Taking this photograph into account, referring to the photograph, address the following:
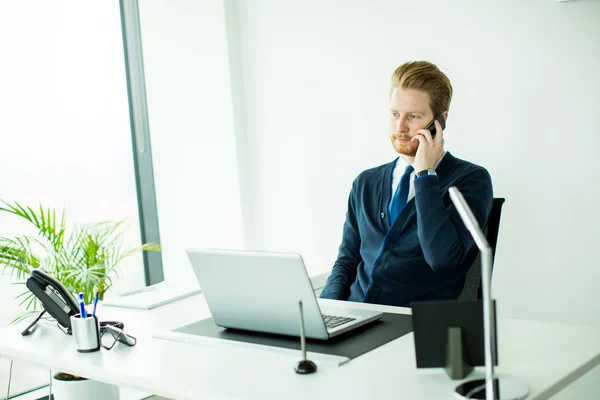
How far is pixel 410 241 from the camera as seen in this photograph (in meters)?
2.21

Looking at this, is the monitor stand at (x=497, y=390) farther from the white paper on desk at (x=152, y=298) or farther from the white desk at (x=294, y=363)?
the white paper on desk at (x=152, y=298)

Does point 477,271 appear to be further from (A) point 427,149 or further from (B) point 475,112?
(B) point 475,112

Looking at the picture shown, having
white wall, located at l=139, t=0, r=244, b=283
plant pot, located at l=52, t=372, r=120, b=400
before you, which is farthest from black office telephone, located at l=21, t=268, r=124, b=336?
white wall, located at l=139, t=0, r=244, b=283

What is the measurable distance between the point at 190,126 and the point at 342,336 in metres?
2.38

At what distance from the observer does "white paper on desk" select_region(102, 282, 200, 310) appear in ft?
7.22

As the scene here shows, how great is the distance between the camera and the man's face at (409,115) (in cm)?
230

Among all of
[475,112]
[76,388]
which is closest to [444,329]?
[76,388]

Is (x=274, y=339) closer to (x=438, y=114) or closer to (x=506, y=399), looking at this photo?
(x=506, y=399)

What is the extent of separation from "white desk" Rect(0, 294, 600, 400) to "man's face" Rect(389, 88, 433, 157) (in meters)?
0.76

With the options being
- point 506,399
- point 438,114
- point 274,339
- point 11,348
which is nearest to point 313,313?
point 274,339

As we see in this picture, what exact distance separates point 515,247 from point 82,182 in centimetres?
215

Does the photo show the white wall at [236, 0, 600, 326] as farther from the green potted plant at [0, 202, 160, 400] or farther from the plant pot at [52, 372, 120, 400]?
the plant pot at [52, 372, 120, 400]

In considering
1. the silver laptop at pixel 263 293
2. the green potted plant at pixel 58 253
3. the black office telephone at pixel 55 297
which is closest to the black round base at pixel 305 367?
the silver laptop at pixel 263 293

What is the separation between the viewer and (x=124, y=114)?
390 centimetres
